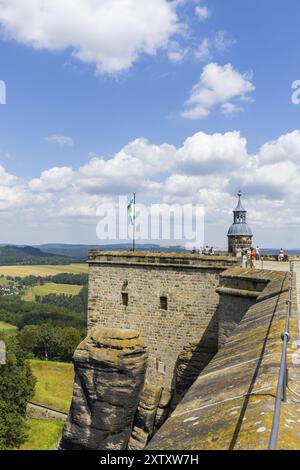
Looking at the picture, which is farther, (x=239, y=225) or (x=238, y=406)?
(x=239, y=225)

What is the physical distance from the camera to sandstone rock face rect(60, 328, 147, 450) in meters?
17.2

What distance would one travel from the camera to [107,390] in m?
17.3

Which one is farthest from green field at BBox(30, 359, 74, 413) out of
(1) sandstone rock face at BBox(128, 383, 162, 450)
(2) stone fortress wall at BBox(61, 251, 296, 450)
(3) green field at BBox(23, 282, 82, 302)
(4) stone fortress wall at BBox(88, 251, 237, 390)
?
(3) green field at BBox(23, 282, 82, 302)

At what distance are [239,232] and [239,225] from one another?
57 cm

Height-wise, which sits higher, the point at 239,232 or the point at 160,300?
the point at 239,232

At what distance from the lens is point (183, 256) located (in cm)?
1692

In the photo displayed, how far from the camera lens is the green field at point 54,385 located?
3697cm

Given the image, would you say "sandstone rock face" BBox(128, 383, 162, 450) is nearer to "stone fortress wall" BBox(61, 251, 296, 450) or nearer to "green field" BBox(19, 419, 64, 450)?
"stone fortress wall" BBox(61, 251, 296, 450)

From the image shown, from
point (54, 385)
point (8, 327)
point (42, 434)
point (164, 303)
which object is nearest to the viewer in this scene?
point (164, 303)

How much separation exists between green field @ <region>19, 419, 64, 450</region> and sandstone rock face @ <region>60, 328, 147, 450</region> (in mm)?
15833

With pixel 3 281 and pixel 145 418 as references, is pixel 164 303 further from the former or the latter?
pixel 3 281

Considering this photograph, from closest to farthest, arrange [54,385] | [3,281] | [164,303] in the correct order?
[164,303]
[54,385]
[3,281]

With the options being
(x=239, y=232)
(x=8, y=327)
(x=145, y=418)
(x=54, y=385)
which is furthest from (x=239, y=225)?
(x=8, y=327)
